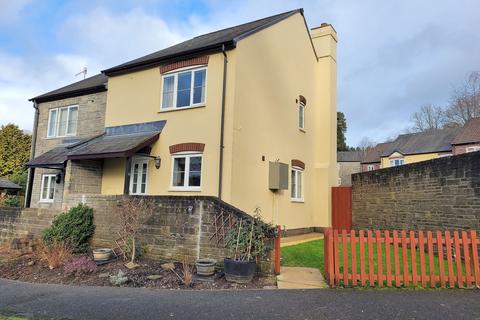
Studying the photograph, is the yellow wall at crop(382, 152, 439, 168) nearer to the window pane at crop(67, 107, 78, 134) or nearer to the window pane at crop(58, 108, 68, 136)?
the window pane at crop(67, 107, 78, 134)

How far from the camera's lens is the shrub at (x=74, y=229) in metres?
11.1

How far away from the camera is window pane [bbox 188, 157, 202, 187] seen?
13041 mm

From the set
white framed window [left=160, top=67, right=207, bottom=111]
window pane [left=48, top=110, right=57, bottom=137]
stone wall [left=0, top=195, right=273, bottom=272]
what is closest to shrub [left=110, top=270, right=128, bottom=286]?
stone wall [left=0, top=195, right=273, bottom=272]

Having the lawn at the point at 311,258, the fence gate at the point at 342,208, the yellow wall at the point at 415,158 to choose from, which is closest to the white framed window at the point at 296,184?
the fence gate at the point at 342,208

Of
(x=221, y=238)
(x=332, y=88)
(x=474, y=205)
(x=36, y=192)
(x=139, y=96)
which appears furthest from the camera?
(x=332, y=88)

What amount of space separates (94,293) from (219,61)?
8717 mm

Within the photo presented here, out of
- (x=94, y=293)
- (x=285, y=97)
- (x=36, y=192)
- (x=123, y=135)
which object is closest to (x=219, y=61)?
(x=285, y=97)

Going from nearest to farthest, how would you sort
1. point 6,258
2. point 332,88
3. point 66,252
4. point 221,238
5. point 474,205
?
point 221,238, point 474,205, point 66,252, point 6,258, point 332,88

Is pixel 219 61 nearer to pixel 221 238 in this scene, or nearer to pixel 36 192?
pixel 221 238

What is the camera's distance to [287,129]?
15883 millimetres

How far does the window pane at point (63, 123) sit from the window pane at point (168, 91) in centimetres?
671

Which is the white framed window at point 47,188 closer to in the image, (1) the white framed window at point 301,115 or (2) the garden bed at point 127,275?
(2) the garden bed at point 127,275

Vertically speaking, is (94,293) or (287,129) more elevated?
(287,129)

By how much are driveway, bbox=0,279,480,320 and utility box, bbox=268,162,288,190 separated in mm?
7247
